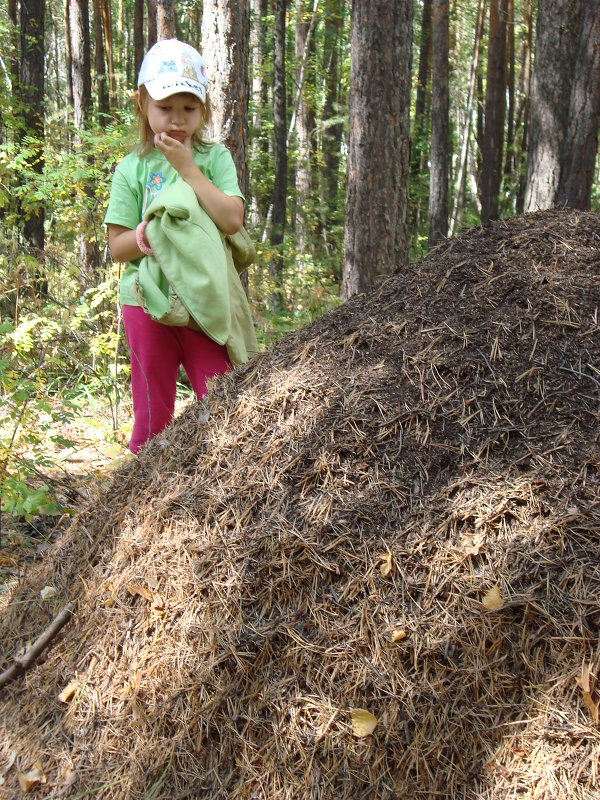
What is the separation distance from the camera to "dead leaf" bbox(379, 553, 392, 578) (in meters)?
2.01

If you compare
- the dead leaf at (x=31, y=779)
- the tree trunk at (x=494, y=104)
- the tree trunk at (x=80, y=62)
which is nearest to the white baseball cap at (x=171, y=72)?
the dead leaf at (x=31, y=779)

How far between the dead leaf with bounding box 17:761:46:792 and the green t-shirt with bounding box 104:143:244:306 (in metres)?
1.79

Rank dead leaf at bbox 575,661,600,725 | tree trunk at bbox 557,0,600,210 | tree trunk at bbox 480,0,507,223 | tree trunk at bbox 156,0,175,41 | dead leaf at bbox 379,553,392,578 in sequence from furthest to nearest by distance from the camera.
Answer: tree trunk at bbox 480,0,507,223 < tree trunk at bbox 557,0,600,210 < tree trunk at bbox 156,0,175,41 < dead leaf at bbox 379,553,392,578 < dead leaf at bbox 575,661,600,725

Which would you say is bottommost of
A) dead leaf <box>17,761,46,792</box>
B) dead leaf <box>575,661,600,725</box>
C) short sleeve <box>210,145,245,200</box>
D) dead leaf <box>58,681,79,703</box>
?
dead leaf <box>17,761,46,792</box>

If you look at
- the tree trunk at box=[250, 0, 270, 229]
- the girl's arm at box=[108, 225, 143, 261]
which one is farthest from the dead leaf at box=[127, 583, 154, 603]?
the tree trunk at box=[250, 0, 270, 229]

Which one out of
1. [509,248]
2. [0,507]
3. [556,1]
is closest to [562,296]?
[509,248]

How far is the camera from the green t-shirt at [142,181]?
3.06 m

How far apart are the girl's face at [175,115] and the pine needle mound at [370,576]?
1056mm

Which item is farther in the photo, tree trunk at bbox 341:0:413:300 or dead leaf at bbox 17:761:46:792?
tree trunk at bbox 341:0:413:300

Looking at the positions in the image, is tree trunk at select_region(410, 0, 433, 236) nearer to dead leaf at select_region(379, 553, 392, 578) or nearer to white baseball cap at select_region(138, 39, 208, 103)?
white baseball cap at select_region(138, 39, 208, 103)

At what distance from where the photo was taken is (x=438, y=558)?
2000 millimetres

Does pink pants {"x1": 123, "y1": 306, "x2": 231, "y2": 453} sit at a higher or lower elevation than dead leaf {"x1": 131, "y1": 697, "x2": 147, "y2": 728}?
higher

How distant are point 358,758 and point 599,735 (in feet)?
1.97

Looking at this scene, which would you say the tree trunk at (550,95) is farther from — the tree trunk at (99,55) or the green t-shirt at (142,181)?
the tree trunk at (99,55)
